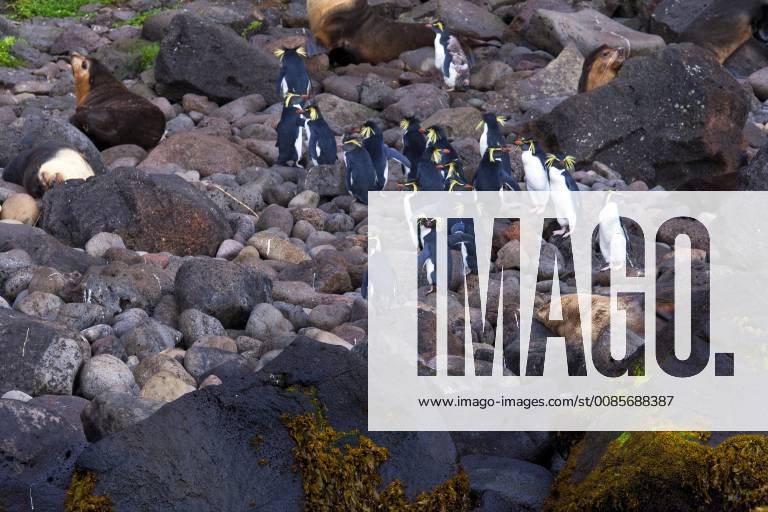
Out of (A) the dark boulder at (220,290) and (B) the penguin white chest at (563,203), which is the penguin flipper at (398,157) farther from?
(A) the dark boulder at (220,290)

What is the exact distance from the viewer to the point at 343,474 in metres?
3.66

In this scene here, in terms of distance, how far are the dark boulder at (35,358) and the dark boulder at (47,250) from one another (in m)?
1.87

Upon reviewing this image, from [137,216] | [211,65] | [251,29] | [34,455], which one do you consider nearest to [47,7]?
[251,29]

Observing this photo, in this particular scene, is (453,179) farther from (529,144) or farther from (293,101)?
(293,101)

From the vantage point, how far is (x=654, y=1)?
17.3 meters

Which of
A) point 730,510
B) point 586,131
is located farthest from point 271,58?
point 730,510

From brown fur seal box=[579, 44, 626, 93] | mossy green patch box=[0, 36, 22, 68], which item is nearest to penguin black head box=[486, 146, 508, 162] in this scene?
brown fur seal box=[579, 44, 626, 93]

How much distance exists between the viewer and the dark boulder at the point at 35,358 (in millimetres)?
5457

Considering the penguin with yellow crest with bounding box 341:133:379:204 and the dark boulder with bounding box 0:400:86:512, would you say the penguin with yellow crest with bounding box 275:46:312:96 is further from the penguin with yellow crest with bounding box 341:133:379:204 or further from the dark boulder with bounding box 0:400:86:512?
the dark boulder with bounding box 0:400:86:512

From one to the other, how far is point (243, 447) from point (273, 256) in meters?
4.91

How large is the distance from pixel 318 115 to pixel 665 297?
606 cm

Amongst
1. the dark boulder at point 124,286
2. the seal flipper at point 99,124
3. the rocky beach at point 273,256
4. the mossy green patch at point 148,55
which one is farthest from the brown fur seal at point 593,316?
the mossy green patch at point 148,55

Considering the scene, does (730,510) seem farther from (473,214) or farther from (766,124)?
(766,124)

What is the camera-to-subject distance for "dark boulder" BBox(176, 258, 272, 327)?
22.5 ft
